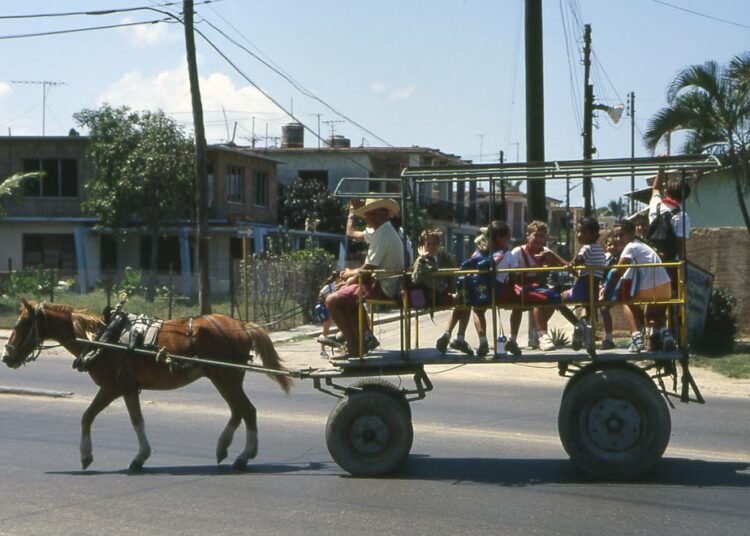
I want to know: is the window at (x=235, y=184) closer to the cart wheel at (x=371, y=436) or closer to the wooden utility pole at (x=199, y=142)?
the wooden utility pole at (x=199, y=142)

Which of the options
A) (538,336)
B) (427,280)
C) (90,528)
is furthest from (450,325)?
(90,528)

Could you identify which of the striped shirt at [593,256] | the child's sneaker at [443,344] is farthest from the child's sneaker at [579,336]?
the child's sneaker at [443,344]

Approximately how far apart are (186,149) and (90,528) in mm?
30758

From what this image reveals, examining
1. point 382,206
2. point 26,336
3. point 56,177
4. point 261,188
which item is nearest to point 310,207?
point 261,188

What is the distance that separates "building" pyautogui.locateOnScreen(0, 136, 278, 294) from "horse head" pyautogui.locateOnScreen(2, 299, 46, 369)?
102ft

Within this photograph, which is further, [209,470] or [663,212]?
[663,212]

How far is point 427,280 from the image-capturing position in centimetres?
952

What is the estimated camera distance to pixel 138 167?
37031mm

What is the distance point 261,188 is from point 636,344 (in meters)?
37.3

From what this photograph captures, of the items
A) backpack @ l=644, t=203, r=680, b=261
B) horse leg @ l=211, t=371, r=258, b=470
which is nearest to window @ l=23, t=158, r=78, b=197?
horse leg @ l=211, t=371, r=258, b=470

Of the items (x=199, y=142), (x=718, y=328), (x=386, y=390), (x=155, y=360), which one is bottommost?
(x=718, y=328)

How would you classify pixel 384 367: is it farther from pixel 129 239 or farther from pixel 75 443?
pixel 129 239

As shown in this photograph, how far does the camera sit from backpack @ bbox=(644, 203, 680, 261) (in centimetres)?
1034

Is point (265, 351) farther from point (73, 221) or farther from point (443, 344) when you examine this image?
point (73, 221)
